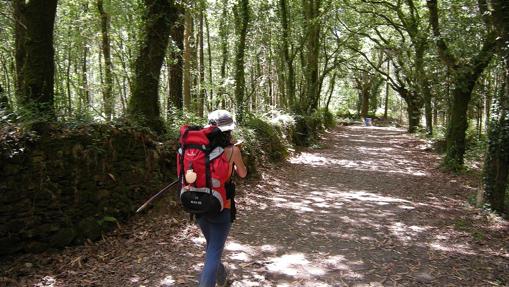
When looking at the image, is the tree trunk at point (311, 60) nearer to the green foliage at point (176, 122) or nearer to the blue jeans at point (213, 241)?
the green foliage at point (176, 122)

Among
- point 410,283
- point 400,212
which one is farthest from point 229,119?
point 400,212

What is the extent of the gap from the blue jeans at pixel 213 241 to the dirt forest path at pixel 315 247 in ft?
3.68

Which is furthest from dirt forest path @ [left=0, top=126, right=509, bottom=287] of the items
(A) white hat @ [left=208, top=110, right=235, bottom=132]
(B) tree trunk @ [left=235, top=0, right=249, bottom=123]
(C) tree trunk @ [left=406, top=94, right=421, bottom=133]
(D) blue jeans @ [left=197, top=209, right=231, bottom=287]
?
(C) tree trunk @ [left=406, top=94, right=421, bottom=133]

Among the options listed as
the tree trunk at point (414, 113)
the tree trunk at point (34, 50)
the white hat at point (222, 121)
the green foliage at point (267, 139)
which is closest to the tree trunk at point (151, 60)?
the tree trunk at point (34, 50)

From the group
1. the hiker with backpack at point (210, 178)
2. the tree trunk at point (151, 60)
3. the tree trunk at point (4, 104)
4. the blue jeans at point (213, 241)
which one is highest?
the tree trunk at point (151, 60)

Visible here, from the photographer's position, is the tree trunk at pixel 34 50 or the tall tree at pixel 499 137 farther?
the tall tree at pixel 499 137

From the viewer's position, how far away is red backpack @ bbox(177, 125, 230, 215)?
3254 mm

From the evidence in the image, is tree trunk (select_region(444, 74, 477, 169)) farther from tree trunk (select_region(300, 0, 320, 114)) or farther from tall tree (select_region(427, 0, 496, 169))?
tree trunk (select_region(300, 0, 320, 114))

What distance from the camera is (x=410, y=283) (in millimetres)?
4379

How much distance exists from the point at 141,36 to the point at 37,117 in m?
2.81

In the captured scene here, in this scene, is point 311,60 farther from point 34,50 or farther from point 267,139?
point 34,50

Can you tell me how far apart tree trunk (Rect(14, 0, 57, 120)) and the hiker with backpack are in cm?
388

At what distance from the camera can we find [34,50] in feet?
20.0

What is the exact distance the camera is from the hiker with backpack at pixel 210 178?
10.7ft
